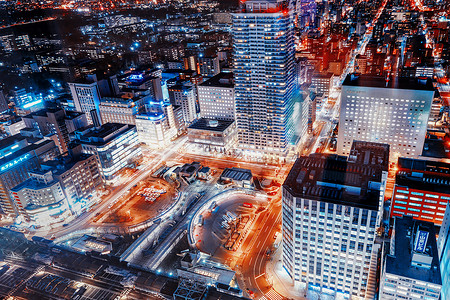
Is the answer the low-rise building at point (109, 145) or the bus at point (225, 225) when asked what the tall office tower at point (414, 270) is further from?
the low-rise building at point (109, 145)

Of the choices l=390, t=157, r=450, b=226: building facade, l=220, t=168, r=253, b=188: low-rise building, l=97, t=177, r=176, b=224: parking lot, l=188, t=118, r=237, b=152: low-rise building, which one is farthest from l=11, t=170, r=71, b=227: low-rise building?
l=390, t=157, r=450, b=226: building facade

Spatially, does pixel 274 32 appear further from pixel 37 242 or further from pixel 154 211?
pixel 37 242

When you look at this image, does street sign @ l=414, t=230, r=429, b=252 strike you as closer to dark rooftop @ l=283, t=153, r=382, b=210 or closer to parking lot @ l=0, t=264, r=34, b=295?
dark rooftop @ l=283, t=153, r=382, b=210

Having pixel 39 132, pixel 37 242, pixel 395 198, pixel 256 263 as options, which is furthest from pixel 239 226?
pixel 39 132

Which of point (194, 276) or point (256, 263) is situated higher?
point (194, 276)

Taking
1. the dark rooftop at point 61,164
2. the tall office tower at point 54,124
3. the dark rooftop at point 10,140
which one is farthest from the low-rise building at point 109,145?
the dark rooftop at point 10,140

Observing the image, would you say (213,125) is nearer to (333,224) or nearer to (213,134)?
(213,134)
